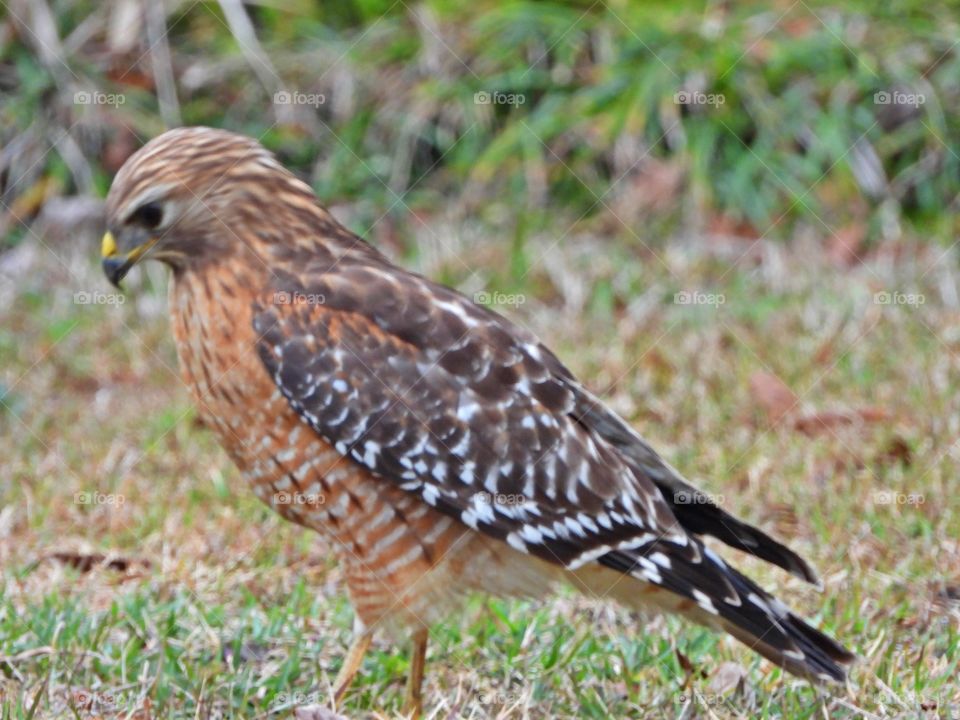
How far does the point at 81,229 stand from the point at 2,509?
3.62 metres

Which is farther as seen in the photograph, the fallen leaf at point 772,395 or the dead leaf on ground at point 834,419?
the fallen leaf at point 772,395

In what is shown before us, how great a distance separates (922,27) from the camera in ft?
28.3
